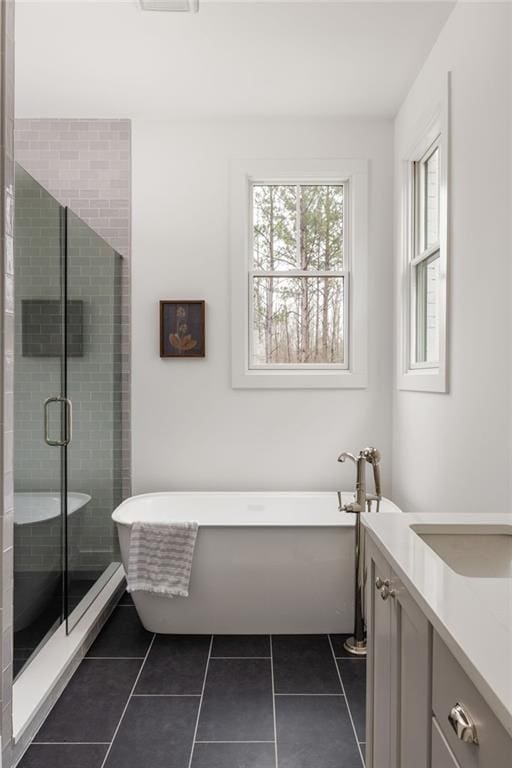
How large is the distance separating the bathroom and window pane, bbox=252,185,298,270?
18 mm

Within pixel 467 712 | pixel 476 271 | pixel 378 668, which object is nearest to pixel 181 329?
pixel 476 271

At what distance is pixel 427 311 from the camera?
296 centimetres

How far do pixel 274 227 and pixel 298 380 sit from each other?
99 centimetres

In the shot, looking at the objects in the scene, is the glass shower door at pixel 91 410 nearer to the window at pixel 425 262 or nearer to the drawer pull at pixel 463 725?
the window at pixel 425 262

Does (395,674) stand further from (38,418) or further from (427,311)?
(427,311)

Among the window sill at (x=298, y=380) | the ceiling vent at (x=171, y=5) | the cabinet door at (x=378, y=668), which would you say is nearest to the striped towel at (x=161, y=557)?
the window sill at (x=298, y=380)

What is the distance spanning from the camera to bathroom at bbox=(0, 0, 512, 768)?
1.65 m

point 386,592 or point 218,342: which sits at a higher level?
point 218,342

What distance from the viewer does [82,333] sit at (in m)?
2.75

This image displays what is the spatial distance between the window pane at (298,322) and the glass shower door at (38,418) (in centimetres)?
134

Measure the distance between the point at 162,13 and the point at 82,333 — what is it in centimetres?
147

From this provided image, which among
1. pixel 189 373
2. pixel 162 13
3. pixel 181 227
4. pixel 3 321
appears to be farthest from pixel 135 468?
pixel 162 13

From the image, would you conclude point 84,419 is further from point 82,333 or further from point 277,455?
point 277,455

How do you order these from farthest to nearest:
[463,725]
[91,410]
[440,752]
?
[91,410], [440,752], [463,725]
